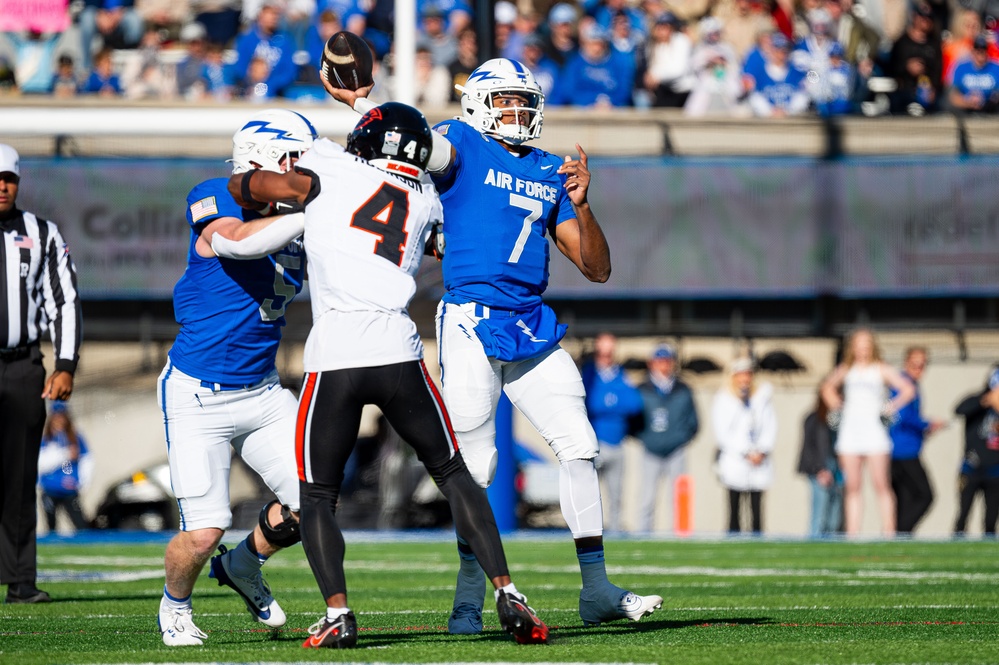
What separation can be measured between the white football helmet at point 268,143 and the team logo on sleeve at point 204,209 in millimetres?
184

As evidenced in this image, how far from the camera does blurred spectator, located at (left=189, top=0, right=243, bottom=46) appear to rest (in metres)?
18.0

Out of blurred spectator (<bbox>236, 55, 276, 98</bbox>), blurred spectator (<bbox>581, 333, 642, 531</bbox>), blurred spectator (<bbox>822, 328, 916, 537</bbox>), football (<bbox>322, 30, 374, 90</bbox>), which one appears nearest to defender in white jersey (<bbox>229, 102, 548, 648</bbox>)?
football (<bbox>322, 30, 374, 90</bbox>)

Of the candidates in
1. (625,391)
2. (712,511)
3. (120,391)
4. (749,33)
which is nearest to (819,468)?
(625,391)

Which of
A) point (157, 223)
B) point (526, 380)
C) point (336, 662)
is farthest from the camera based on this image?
point (157, 223)

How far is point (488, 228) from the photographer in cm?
559

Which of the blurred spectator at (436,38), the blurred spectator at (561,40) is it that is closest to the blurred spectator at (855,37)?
the blurred spectator at (561,40)

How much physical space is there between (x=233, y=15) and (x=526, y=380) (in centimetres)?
1365

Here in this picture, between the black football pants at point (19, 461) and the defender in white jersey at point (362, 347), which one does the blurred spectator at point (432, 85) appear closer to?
the black football pants at point (19, 461)

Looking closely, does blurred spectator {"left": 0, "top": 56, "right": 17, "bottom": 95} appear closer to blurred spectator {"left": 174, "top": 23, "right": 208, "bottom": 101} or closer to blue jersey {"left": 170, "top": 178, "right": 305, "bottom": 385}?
blurred spectator {"left": 174, "top": 23, "right": 208, "bottom": 101}

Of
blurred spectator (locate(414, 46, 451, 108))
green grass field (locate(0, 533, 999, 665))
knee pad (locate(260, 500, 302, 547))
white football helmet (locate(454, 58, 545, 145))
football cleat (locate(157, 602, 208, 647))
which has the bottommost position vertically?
green grass field (locate(0, 533, 999, 665))

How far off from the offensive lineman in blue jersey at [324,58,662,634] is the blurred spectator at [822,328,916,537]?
309 inches

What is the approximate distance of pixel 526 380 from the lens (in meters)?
5.61

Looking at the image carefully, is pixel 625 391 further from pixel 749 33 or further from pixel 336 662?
pixel 336 662

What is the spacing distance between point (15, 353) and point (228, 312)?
2.19 meters
